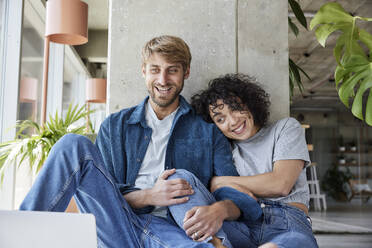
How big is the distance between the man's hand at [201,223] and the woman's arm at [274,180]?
0.34 meters

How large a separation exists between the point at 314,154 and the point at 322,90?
2804 mm

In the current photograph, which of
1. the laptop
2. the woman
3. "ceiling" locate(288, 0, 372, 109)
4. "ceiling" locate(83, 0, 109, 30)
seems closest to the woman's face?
the woman

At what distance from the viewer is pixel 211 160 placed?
6.05ft

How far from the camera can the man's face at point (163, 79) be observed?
1842 millimetres

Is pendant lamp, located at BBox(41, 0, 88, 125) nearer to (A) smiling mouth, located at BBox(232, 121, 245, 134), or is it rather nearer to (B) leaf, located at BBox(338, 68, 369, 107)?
(A) smiling mouth, located at BBox(232, 121, 245, 134)

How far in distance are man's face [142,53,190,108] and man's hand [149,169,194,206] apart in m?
0.53

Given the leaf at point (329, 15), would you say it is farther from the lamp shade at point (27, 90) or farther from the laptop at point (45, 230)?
the lamp shade at point (27, 90)

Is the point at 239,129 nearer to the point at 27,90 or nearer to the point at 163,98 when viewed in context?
the point at 163,98

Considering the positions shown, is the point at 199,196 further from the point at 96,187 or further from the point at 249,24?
the point at 249,24

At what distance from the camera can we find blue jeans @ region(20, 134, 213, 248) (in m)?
1.22

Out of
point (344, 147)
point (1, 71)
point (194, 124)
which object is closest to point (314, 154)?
point (344, 147)

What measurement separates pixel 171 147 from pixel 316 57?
7025 mm

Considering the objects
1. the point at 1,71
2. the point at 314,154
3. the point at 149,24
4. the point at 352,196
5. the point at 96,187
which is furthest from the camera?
the point at 314,154

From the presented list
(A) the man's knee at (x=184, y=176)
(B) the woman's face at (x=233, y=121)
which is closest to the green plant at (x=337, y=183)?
(B) the woman's face at (x=233, y=121)
